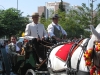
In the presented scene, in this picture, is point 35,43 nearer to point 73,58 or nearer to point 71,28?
point 73,58

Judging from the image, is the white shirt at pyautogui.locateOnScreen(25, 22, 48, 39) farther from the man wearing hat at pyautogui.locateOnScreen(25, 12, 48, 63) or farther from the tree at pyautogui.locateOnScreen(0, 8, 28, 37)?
the tree at pyautogui.locateOnScreen(0, 8, 28, 37)

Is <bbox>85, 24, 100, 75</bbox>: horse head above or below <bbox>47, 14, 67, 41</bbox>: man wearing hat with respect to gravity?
below

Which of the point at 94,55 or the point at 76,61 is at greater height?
the point at 94,55

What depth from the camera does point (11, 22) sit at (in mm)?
33281

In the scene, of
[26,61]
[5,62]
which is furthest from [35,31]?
[5,62]

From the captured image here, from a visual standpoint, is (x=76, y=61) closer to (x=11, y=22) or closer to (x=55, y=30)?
(x=55, y=30)

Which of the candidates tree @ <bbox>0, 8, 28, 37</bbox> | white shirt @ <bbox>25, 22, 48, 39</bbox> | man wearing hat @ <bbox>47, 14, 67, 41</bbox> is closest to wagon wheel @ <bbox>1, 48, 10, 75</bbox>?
white shirt @ <bbox>25, 22, 48, 39</bbox>

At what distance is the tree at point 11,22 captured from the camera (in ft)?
108

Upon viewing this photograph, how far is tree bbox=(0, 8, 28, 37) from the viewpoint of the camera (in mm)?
32828

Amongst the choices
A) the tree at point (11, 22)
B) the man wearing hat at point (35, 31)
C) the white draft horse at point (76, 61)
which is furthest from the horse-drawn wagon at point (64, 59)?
the tree at point (11, 22)

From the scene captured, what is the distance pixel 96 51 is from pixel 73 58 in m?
0.73

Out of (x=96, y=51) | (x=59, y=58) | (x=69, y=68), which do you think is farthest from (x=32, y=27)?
(x=96, y=51)

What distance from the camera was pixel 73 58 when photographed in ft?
15.9

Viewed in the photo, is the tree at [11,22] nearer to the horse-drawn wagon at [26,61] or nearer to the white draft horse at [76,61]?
the horse-drawn wagon at [26,61]
